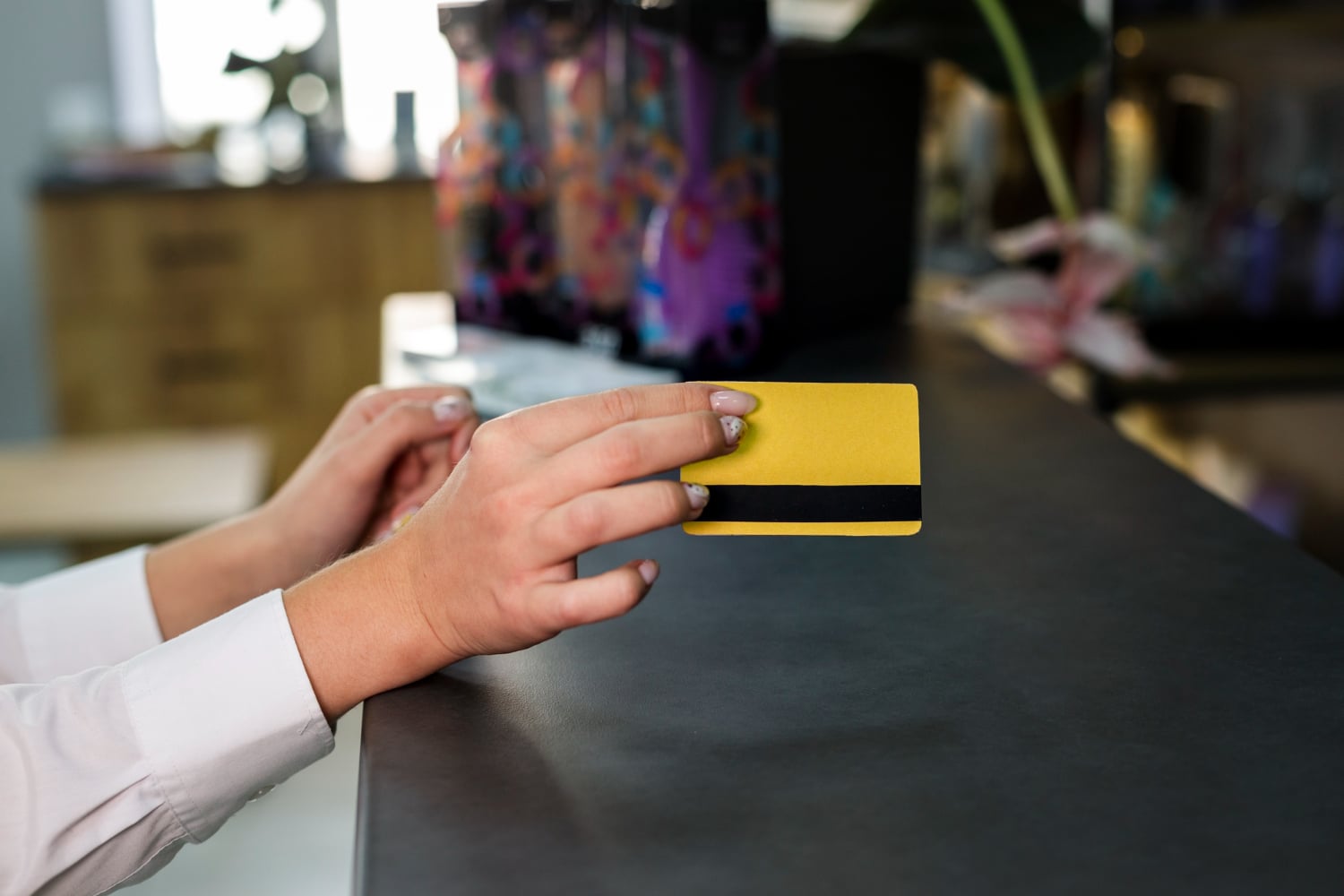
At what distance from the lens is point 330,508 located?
2.15ft

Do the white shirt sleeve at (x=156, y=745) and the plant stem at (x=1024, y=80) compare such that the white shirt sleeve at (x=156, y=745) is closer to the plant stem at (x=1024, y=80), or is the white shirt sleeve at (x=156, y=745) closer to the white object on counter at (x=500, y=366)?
the white object on counter at (x=500, y=366)

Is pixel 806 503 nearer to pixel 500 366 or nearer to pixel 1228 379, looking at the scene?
pixel 500 366

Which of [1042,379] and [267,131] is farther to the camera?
[267,131]

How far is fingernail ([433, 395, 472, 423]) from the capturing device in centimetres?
65

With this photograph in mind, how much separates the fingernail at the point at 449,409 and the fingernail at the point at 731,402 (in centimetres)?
25

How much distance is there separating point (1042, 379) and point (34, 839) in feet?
2.74

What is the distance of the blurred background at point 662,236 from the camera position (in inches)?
37.0

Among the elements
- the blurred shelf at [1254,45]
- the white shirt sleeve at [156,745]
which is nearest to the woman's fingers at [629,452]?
the white shirt sleeve at [156,745]

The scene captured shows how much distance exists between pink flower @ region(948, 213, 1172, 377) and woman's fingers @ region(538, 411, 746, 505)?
2.05ft

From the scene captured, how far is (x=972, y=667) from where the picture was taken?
17.8 inches

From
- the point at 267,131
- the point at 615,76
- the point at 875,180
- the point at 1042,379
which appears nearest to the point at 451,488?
the point at 615,76

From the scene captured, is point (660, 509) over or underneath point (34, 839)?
over

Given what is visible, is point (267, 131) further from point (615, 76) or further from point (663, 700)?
point (663, 700)

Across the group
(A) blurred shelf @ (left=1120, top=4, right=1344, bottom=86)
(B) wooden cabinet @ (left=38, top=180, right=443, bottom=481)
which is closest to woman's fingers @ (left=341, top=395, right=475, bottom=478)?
(A) blurred shelf @ (left=1120, top=4, right=1344, bottom=86)
